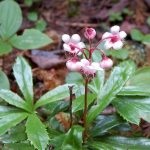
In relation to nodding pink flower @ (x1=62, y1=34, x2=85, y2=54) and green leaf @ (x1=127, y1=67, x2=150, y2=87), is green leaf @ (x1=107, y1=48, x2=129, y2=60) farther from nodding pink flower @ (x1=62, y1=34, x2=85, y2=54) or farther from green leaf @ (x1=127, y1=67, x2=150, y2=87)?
nodding pink flower @ (x1=62, y1=34, x2=85, y2=54)

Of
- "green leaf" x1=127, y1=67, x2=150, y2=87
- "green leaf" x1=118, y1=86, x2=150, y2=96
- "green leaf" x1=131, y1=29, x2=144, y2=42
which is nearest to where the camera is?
"green leaf" x1=118, y1=86, x2=150, y2=96

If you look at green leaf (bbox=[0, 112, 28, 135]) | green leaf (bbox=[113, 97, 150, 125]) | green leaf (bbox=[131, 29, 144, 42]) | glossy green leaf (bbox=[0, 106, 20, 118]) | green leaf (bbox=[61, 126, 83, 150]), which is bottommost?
green leaf (bbox=[131, 29, 144, 42])

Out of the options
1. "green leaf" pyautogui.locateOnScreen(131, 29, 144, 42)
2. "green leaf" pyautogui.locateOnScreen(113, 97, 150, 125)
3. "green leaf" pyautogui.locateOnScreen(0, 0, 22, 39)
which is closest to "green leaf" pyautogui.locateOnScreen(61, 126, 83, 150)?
"green leaf" pyautogui.locateOnScreen(113, 97, 150, 125)

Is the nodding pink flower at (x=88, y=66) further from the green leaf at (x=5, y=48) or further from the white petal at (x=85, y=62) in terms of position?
the green leaf at (x=5, y=48)

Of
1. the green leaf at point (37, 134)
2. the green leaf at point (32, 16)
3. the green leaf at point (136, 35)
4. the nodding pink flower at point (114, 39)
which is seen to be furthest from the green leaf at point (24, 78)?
the green leaf at point (32, 16)

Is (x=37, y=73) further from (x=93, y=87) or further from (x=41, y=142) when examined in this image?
(x=41, y=142)

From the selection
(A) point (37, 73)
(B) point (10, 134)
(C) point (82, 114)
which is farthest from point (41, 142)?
(A) point (37, 73)

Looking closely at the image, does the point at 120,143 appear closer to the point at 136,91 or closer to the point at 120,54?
the point at 136,91
